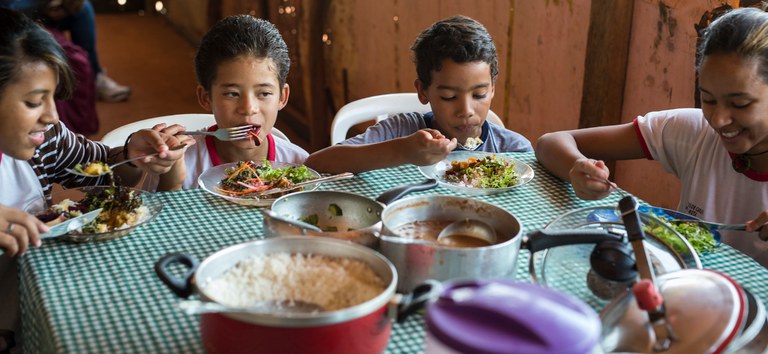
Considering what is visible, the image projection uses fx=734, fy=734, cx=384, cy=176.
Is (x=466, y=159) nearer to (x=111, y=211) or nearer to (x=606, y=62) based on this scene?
(x=111, y=211)

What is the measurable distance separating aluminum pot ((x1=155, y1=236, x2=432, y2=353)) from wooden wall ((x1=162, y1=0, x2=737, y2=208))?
2.34 m

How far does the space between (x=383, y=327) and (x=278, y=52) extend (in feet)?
5.09

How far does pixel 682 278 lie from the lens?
1.27 meters

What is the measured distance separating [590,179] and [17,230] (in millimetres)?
1425

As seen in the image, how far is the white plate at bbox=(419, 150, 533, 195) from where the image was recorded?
2096mm

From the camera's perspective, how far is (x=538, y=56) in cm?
387

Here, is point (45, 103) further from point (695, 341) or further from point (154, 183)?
point (695, 341)

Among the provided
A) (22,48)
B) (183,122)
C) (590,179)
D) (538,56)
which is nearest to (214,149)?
(183,122)

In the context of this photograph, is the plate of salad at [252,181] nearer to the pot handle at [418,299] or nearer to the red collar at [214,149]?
the red collar at [214,149]

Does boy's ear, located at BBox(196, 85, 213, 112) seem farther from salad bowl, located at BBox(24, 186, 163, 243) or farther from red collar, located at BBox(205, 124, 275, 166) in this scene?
salad bowl, located at BBox(24, 186, 163, 243)

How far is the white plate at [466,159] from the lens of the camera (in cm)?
210

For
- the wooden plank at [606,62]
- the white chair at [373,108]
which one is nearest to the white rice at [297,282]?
the white chair at [373,108]

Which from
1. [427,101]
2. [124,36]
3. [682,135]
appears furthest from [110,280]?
[124,36]

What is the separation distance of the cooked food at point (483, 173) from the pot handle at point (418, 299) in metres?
1.03
